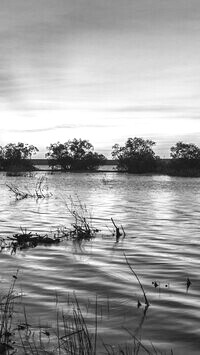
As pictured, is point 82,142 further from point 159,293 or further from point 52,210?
point 159,293

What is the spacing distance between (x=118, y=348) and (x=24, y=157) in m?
149

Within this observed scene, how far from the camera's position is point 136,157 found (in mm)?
123938

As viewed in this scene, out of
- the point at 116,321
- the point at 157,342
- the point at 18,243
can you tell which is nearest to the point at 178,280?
the point at 116,321

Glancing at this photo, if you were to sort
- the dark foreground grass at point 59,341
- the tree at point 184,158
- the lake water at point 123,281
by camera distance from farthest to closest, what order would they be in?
1. the tree at point 184,158
2. the lake water at point 123,281
3. the dark foreground grass at point 59,341

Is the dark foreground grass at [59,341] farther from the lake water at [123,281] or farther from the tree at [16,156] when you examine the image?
the tree at [16,156]


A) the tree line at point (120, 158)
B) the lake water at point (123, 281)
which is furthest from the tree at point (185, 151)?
the lake water at point (123, 281)

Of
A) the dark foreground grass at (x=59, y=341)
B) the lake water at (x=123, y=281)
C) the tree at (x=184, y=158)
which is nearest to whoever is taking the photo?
the dark foreground grass at (x=59, y=341)

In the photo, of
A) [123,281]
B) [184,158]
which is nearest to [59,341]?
[123,281]

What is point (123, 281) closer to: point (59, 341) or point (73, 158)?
point (59, 341)

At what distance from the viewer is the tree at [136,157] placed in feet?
397

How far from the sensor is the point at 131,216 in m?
22.7

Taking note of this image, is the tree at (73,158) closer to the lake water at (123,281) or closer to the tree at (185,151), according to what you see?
the tree at (185,151)

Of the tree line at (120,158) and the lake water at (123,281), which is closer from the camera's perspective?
the lake water at (123,281)

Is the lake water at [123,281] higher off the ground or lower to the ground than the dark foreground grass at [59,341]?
lower
